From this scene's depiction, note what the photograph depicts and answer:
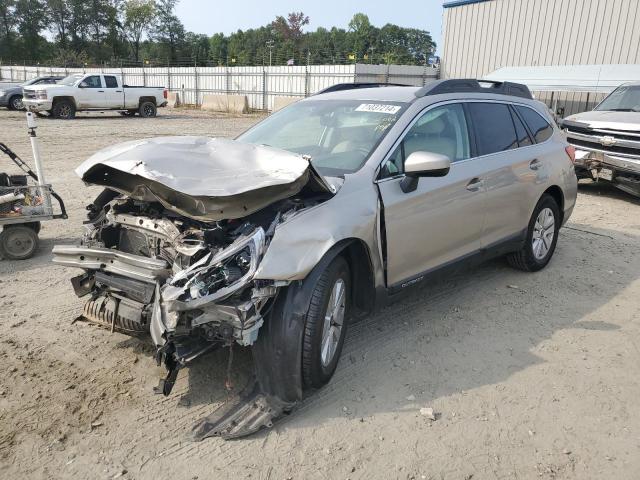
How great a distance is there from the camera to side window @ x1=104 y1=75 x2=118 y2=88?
908 inches

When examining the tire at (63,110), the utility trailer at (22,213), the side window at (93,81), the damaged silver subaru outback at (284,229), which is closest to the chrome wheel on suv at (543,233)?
the damaged silver subaru outback at (284,229)

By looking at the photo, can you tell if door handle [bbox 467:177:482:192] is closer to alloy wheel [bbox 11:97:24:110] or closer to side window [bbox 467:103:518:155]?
side window [bbox 467:103:518:155]

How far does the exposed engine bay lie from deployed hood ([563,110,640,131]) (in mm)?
7992

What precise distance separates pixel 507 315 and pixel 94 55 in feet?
266

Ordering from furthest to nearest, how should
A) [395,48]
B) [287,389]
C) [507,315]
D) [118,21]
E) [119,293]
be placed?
1. [395,48]
2. [118,21]
3. [507,315]
4. [119,293]
5. [287,389]

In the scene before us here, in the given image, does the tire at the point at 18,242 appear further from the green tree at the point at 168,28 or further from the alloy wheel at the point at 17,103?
the green tree at the point at 168,28

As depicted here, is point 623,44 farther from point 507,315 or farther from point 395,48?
point 395,48

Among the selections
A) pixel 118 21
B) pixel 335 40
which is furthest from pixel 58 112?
pixel 335 40

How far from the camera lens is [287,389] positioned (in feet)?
10.2

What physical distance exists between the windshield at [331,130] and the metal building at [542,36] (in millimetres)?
14273

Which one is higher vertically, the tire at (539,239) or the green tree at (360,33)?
the green tree at (360,33)

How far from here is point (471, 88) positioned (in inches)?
190

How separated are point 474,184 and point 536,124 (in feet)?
5.32

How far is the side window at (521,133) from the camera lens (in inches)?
207
